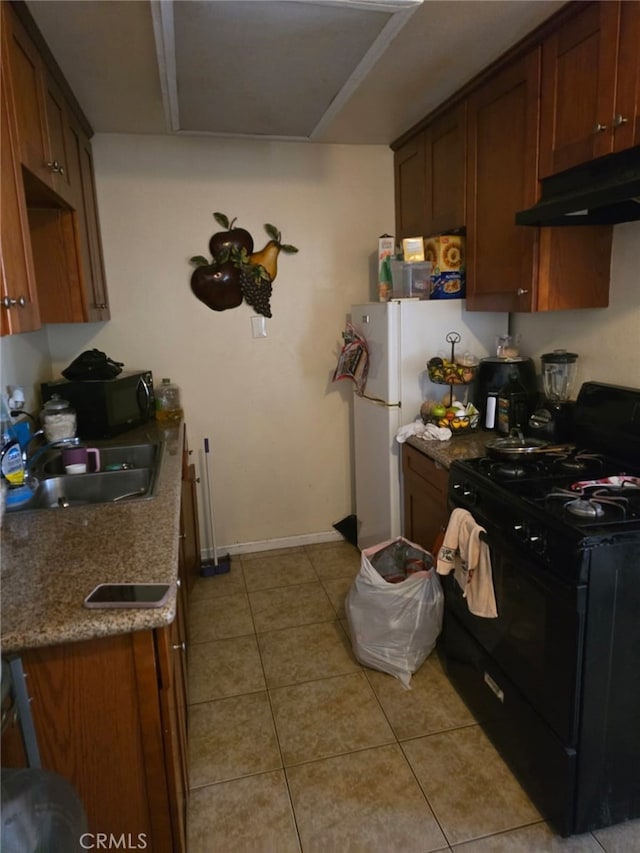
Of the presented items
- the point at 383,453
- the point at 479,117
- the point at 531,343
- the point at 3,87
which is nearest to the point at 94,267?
the point at 3,87

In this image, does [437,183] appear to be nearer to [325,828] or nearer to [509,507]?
[509,507]

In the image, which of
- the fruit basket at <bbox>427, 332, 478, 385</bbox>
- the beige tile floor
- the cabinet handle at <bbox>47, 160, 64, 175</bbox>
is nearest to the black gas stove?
the beige tile floor

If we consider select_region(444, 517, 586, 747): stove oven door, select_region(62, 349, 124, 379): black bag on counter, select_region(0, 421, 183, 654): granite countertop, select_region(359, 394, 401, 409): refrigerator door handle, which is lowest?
select_region(444, 517, 586, 747): stove oven door

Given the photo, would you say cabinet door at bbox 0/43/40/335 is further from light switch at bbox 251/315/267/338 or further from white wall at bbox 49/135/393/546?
light switch at bbox 251/315/267/338

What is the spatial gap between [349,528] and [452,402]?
1261 millimetres

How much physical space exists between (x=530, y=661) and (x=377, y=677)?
0.81 metres

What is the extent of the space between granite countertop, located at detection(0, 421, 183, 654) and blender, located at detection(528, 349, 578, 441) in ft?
4.66

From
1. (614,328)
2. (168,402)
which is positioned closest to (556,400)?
(614,328)

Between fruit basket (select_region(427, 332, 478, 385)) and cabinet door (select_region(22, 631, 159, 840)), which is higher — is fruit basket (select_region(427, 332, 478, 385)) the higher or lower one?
the higher one

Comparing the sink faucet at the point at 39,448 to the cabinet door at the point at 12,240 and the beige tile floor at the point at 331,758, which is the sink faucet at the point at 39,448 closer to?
the cabinet door at the point at 12,240

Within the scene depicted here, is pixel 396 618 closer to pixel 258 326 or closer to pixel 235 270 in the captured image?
pixel 258 326

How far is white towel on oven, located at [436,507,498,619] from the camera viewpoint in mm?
1757

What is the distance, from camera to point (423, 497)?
2.44m

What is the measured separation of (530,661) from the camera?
1577mm
